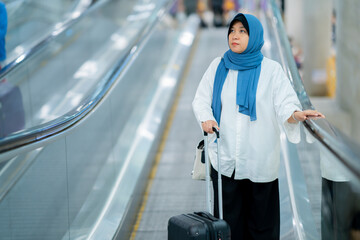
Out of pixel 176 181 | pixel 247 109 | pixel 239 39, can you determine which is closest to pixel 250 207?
pixel 247 109

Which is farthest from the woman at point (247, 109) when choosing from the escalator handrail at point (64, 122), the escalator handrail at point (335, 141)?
the escalator handrail at point (64, 122)

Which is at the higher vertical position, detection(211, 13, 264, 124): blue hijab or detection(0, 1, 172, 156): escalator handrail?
detection(211, 13, 264, 124): blue hijab

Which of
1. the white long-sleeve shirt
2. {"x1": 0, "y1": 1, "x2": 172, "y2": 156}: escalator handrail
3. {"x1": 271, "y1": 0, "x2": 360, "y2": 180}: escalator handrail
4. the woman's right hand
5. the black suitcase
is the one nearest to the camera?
{"x1": 271, "y1": 0, "x2": 360, "y2": 180}: escalator handrail

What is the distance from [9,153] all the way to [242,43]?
1459 millimetres

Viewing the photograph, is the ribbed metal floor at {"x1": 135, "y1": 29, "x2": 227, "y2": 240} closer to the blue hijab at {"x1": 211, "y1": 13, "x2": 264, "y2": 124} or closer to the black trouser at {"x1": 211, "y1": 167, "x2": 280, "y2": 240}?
the black trouser at {"x1": 211, "y1": 167, "x2": 280, "y2": 240}

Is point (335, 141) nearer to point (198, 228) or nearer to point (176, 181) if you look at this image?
point (198, 228)

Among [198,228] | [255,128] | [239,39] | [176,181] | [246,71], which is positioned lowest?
[176,181]


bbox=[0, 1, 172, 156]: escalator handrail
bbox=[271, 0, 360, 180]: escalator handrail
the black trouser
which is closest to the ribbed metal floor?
the black trouser

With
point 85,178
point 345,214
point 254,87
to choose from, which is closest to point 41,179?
point 85,178

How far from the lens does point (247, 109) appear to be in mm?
3371

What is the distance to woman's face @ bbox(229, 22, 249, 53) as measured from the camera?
11.0 ft

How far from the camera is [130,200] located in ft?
15.6

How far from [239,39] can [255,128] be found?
53 cm

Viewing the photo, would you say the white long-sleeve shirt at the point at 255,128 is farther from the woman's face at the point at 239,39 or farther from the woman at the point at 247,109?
the woman's face at the point at 239,39
